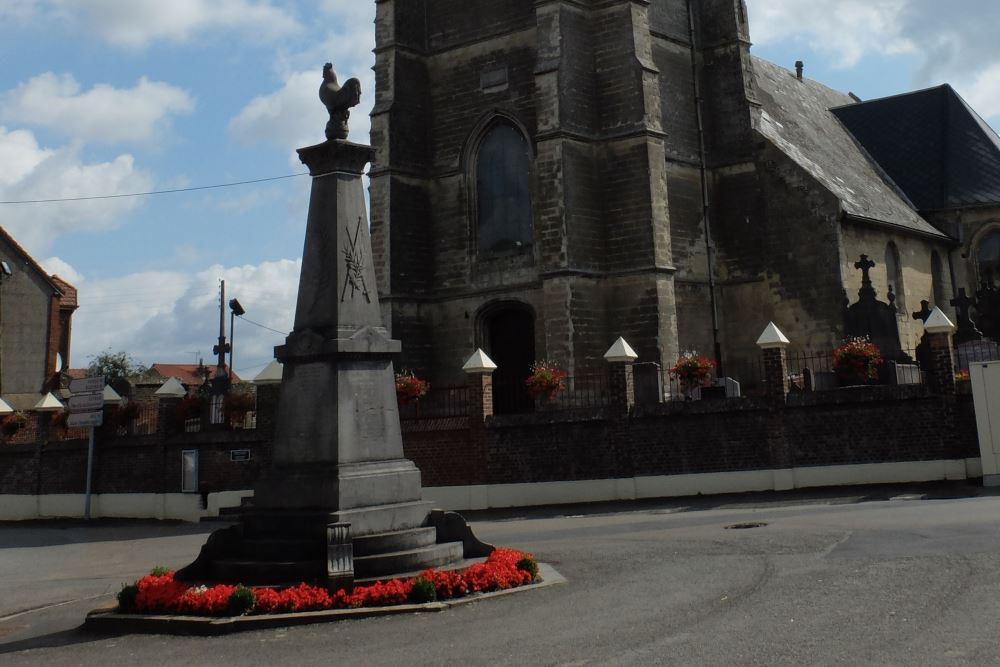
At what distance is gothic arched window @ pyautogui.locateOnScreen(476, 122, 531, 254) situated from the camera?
24.5m

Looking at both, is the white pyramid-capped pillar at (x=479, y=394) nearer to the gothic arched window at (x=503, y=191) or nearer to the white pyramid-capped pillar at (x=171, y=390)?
the gothic arched window at (x=503, y=191)

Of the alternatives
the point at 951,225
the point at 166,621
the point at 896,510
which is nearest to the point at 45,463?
the point at 166,621

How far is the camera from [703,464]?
55.2 ft

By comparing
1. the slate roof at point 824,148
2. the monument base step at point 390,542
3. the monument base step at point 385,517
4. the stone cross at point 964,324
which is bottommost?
the monument base step at point 390,542

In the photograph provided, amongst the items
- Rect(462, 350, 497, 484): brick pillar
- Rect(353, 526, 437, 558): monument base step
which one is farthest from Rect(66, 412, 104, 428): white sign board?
Rect(353, 526, 437, 558): monument base step

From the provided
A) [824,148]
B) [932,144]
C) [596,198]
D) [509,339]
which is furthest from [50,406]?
[932,144]

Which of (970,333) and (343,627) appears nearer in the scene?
(343,627)

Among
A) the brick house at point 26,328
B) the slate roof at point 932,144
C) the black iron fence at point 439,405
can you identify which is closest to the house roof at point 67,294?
the brick house at point 26,328

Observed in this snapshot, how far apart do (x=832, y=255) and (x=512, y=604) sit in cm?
1883

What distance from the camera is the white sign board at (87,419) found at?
71.8ft

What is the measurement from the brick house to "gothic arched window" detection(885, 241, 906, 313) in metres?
30.8

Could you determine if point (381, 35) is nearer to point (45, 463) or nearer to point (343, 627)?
point (45, 463)

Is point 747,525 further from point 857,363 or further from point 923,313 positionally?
point 923,313

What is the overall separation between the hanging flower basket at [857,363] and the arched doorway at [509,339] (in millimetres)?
8580
